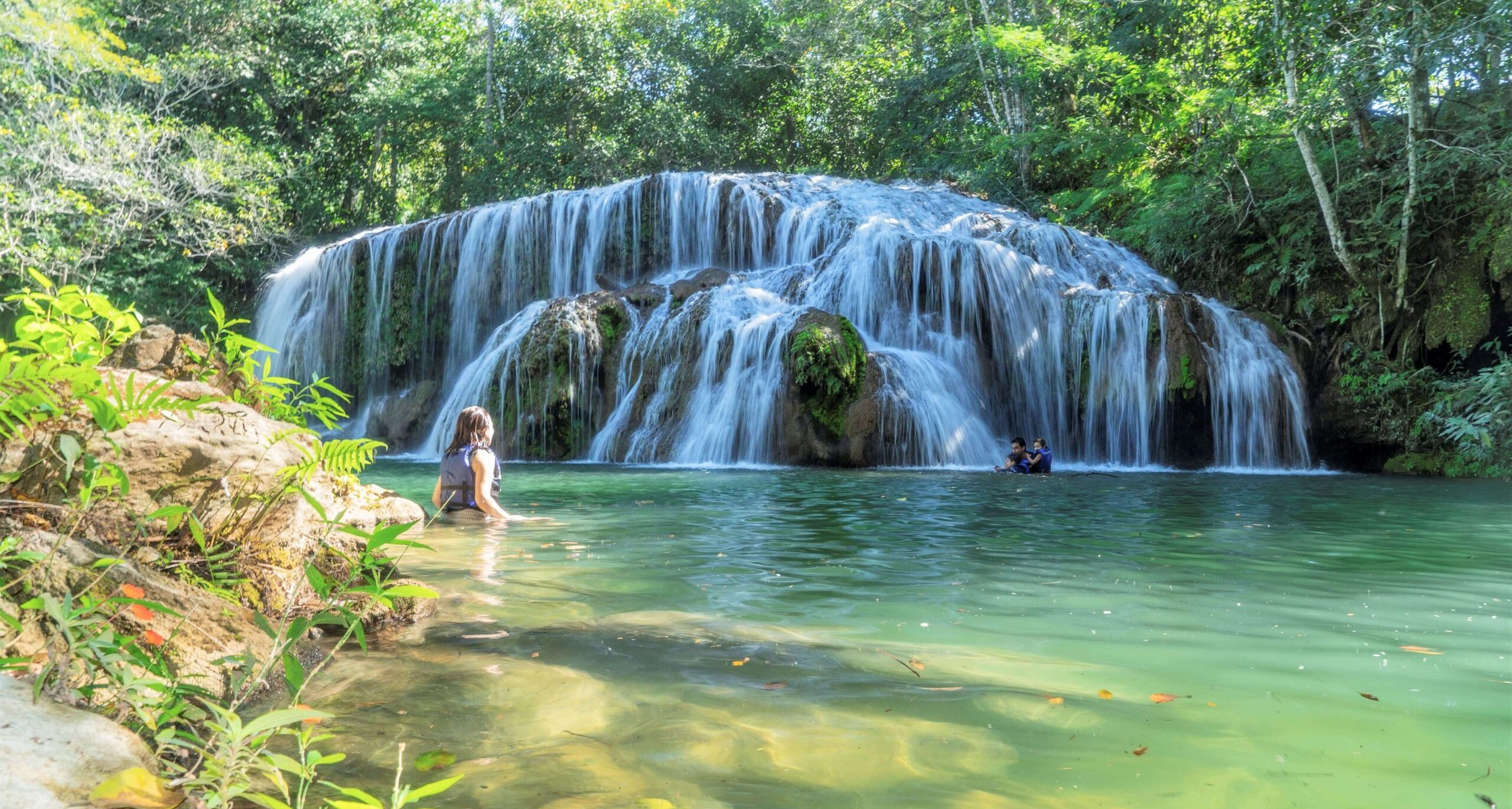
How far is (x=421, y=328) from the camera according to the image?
22.2 meters

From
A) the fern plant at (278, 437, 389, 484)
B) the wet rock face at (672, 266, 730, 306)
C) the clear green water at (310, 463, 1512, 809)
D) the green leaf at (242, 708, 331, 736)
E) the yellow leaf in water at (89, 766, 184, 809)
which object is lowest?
the clear green water at (310, 463, 1512, 809)

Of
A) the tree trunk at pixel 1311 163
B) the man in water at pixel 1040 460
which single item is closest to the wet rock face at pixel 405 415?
the man in water at pixel 1040 460

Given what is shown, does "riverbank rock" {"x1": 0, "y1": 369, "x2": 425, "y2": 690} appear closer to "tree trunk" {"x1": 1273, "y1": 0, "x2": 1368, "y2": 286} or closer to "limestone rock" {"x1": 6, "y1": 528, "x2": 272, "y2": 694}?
"limestone rock" {"x1": 6, "y1": 528, "x2": 272, "y2": 694}

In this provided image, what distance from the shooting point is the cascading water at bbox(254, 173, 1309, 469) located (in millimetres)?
15047

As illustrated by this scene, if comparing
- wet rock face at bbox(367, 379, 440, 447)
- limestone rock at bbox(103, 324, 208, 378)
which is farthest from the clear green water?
wet rock face at bbox(367, 379, 440, 447)

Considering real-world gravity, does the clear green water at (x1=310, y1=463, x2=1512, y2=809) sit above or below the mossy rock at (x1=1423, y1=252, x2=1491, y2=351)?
below

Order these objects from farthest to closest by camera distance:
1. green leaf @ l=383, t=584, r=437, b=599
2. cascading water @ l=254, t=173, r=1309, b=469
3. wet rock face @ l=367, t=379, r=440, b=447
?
wet rock face @ l=367, t=379, r=440, b=447, cascading water @ l=254, t=173, r=1309, b=469, green leaf @ l=383, t=584, r=437, b=599

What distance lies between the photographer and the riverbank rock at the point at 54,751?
4.95 feet

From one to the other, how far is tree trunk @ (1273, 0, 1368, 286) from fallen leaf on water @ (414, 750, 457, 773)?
50.3 ft

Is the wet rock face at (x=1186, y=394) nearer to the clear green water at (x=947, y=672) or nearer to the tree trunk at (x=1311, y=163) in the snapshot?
the tree trunk at (x=1311, y=163)

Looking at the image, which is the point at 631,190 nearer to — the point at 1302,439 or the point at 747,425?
the point at 747,425

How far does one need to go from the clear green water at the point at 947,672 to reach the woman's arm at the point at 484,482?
1.74 ft

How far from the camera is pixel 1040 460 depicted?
42.2 feet

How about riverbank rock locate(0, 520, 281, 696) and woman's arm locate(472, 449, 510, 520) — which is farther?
woman's arm locate(472, 449, 510, 520)
